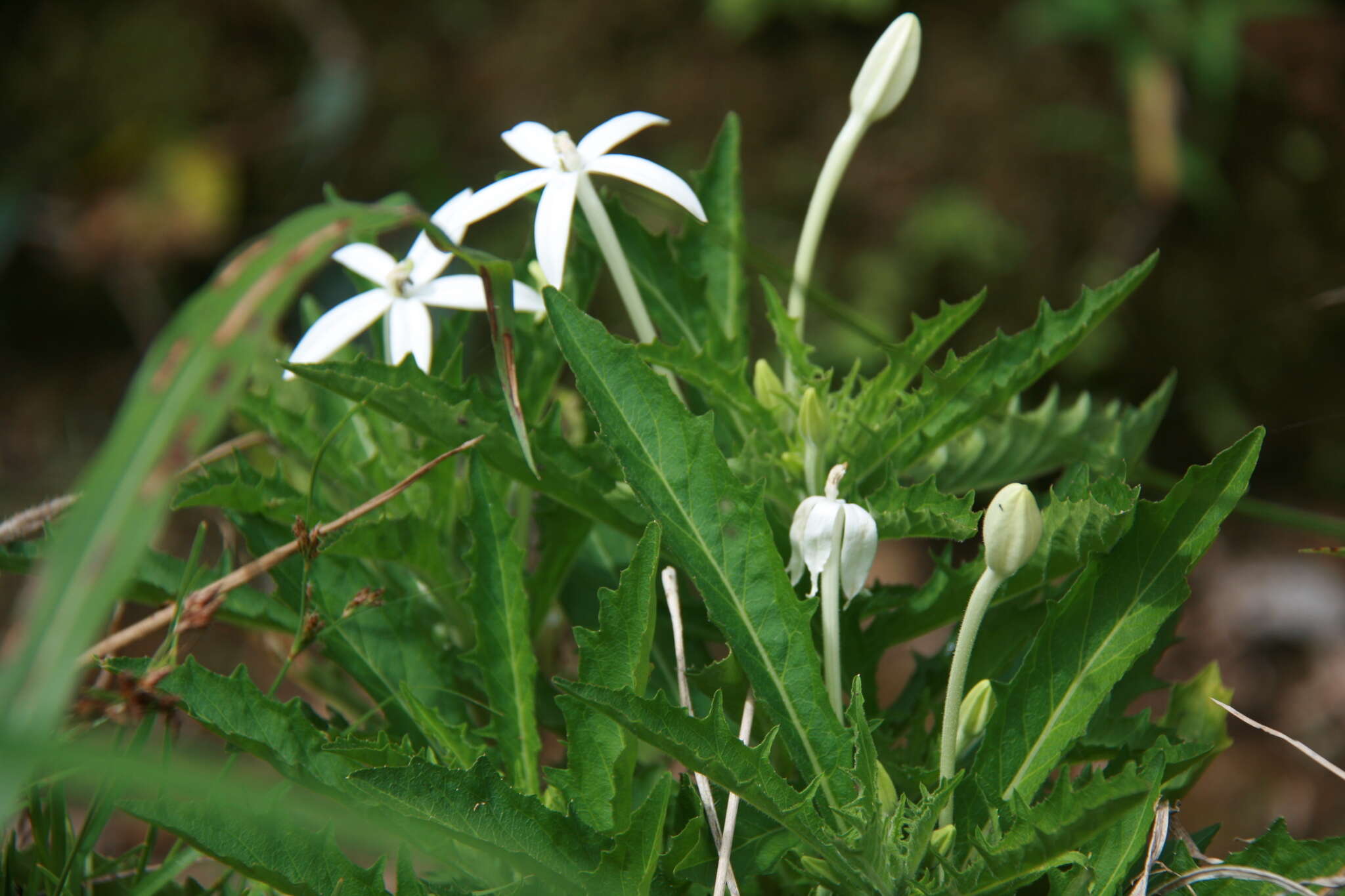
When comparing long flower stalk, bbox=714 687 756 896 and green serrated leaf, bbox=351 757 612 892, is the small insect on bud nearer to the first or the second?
green serrated leaf, bbox=351 757 612 892

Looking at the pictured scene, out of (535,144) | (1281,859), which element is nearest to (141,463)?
(535,144)

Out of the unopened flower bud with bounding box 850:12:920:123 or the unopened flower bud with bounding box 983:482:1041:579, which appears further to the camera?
the unopened flower bud with bounding box 850:12:920:123

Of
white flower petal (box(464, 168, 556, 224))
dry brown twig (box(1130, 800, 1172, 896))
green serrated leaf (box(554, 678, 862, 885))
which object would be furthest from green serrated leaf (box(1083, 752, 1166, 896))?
white flower petal (box(464, 168, 556, 224))

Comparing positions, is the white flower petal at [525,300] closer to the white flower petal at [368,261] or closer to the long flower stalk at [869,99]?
the white flower petal at [368,261]

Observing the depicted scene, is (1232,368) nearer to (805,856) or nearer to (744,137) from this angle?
(744,137)

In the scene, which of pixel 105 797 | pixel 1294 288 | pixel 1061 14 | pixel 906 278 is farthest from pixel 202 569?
pixel 1294 288
